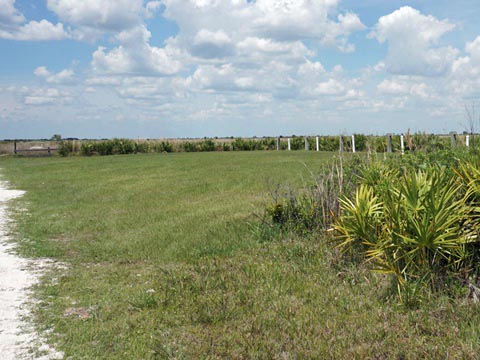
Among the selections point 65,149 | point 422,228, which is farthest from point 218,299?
point 65,149

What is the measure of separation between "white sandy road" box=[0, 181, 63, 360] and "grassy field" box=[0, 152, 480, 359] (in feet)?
0.76

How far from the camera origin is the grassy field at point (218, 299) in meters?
5.25

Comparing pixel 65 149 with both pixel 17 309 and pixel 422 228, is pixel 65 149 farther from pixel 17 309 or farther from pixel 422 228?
pixel 422 228

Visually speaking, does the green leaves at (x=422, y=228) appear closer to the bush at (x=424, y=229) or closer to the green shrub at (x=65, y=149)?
the bush at (x=424, y=229)

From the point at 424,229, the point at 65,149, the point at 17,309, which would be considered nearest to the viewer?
the point at 424,229

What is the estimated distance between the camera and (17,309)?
22.1ft

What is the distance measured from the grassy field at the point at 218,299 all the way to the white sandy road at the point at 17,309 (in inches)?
9.1

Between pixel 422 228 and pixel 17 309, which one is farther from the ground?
pixel 422 228

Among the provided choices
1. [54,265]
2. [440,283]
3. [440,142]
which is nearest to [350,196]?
[440,142]

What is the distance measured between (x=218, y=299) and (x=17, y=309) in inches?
111

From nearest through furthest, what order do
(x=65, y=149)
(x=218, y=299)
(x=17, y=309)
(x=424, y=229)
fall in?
1. (x=424, y=229)
2. (x=218, y=299)
3. (x=17, y=309)
4. (x=65, y=149)

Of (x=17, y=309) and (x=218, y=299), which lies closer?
(x=218, y=299)

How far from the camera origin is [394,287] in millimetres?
6469

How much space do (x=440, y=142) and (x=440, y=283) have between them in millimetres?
4310
